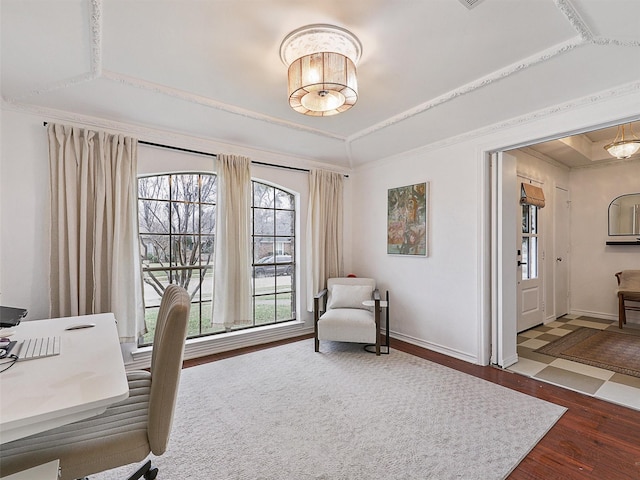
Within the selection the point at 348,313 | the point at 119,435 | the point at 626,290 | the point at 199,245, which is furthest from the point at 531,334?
the point at 119,435

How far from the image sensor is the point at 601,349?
3.59 m

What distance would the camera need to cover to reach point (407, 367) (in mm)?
3082

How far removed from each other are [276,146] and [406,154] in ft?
5.37

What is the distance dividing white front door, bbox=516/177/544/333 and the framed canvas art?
161 cm

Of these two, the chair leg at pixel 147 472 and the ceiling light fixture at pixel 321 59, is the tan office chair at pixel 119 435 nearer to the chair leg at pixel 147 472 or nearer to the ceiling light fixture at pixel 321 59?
the chair leg at pixel 147 472

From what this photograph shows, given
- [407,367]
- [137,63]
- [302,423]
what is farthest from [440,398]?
[137,63]

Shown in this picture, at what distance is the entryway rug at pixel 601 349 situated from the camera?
314 centimetres

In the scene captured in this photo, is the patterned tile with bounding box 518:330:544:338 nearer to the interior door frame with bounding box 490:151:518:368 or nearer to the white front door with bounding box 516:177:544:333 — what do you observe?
the white front door with bounding box 516:177:544:333

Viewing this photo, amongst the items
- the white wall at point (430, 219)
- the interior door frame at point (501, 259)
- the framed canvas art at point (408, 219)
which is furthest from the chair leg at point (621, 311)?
the framed canvas art at point (408, 219)

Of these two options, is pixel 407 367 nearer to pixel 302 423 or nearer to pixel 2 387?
pixel 302 423

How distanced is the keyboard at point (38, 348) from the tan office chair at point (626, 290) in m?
6.40

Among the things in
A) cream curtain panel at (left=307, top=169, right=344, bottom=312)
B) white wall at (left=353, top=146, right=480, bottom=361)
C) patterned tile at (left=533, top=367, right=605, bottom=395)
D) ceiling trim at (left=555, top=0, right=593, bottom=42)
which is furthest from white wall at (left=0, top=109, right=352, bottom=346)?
patterned tile at (left=533, top=367, right=605, bottom=395)

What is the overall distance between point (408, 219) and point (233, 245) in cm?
216

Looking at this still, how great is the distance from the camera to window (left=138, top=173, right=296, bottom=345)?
3.26 meters
